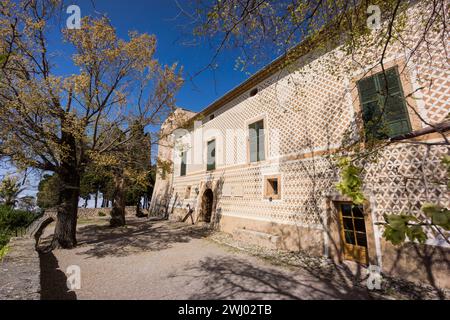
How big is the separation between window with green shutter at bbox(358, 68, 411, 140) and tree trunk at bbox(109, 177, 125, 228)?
12452mm

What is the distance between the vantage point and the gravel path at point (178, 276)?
12.7 feet

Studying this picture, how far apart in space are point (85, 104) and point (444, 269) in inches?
371

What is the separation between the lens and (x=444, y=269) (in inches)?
145

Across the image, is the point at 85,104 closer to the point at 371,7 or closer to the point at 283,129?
the point at 283,129

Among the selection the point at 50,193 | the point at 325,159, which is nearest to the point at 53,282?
the point at 325,159

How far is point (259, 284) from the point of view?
13.9 ft

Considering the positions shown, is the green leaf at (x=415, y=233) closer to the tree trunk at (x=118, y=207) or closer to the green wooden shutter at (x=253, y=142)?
the green wooden shutter at (x=253, y=142)

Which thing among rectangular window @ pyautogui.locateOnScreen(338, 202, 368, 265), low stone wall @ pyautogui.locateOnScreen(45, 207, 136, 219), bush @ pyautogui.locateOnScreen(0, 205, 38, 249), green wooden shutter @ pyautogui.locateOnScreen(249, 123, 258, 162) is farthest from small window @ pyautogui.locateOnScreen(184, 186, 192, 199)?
low stone wall @ pyautogui.locateOnScreen(45, 207, 136, 219)

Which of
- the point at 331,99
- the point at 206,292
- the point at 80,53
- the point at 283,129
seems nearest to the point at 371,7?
the point at 331,99

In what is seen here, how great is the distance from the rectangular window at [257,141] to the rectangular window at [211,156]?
2.89 m

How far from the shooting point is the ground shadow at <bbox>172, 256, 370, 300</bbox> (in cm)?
377

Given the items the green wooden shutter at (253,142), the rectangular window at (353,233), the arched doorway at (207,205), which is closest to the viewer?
the rectangular window at (353,233)

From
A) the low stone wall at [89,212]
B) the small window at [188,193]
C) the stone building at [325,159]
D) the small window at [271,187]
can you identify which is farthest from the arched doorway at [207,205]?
the low stone wall at [89,212]

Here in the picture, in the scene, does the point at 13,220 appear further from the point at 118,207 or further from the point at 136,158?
the point at 136,158
